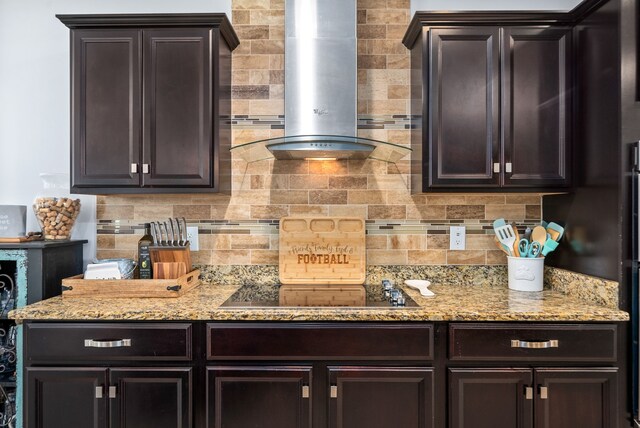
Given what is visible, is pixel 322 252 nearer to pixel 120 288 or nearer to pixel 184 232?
pixel 184 232

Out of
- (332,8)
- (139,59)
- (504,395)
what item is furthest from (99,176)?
(504,395)

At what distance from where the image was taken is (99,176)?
202 cm

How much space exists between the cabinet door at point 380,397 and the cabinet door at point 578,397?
0.47 metres

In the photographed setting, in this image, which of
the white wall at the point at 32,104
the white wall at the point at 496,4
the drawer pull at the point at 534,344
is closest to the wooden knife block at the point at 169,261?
the white wall at the point at 32,104

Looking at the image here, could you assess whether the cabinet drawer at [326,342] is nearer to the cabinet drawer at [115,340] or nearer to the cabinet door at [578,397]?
the cabinet drawer at [115,340]

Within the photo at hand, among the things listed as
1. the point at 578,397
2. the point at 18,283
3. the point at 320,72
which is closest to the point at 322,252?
the point at 320,72

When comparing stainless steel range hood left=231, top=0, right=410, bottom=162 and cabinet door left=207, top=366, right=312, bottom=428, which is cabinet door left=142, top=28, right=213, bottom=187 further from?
cabinet door left=207, top=366, right=312, bottom=428

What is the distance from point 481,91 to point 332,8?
88 cm

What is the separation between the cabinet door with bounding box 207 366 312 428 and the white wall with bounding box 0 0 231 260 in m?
1.30

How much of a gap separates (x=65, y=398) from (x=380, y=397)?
1346 mm

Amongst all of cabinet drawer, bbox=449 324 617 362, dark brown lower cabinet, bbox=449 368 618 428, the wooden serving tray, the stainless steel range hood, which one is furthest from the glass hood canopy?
dark brown lower cabinet, bbox=449 368 618 428

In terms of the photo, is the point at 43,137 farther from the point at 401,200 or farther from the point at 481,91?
the point at 481,91

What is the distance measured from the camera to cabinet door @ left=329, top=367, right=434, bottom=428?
1.66 meters

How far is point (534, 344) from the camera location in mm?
1640
